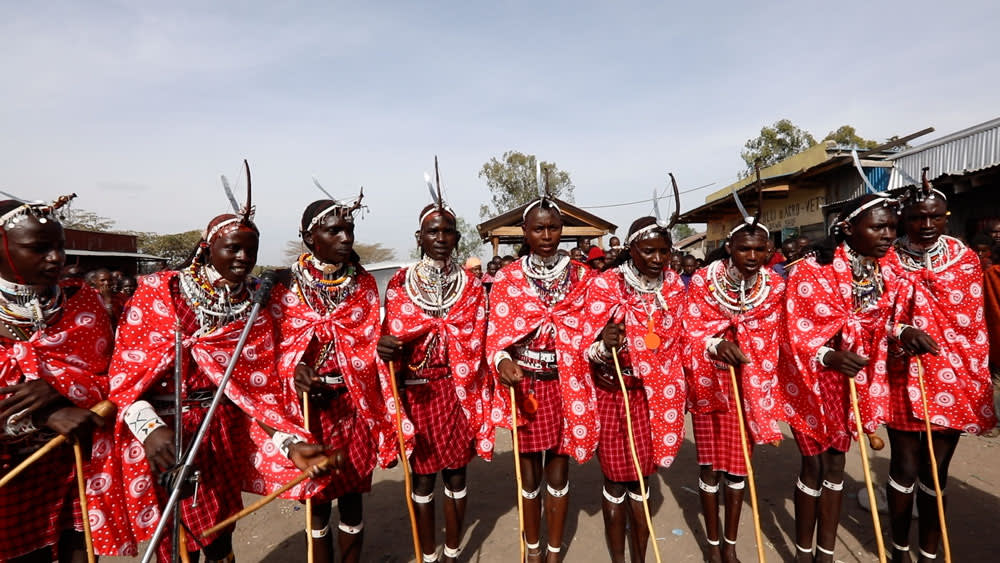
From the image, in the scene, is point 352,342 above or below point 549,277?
below

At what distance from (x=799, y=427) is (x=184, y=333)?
392cm

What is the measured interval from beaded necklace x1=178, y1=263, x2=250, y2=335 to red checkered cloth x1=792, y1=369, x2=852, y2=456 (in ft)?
12.2

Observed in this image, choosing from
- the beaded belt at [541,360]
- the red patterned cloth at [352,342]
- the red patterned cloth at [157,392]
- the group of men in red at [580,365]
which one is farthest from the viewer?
the beaded belt at [541,360]

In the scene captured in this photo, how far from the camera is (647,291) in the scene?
3.54 m

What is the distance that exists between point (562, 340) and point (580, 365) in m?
0.22

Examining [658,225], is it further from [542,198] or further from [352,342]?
[352,342]

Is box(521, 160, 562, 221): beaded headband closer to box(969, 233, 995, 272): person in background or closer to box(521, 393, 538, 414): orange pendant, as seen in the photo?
box(521, 393, 538, 414): orange pendant

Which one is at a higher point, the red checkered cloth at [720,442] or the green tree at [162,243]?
the green tree at [162,243]

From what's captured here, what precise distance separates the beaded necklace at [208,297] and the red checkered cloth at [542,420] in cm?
187

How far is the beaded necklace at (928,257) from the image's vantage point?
11.2 ft

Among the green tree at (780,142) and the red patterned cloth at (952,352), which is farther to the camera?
the green tree at (780,142)

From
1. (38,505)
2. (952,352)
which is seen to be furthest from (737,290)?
(38,505)

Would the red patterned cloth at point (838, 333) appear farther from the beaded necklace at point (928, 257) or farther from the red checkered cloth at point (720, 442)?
the red checkered cloth at point (720, 442)

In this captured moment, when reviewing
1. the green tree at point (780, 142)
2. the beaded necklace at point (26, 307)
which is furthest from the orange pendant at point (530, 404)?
the green tree at point (780, 142)
